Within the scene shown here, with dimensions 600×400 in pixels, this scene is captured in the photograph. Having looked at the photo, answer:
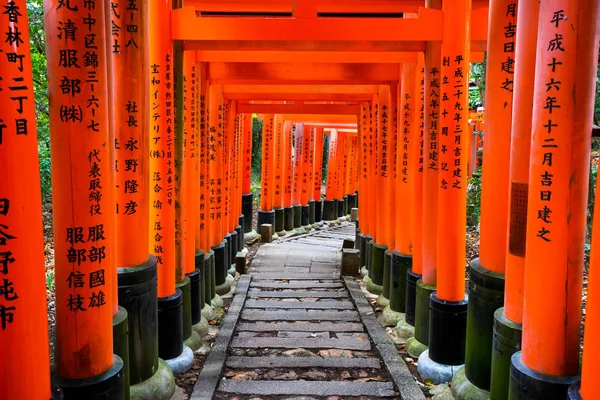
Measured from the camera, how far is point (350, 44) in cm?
489

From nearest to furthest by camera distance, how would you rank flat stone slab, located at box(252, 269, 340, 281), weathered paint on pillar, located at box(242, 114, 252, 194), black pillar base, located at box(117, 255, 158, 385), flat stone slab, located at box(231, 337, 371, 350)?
black pillar base, located at box(117, 255, 158, 385) < flat stone slab, located at box(231, 337, 371, 350) < flat stone slab, located at box(252, 269, 340, 281) < weathered paint on pillar, located at box(242, 114, 252, 194)

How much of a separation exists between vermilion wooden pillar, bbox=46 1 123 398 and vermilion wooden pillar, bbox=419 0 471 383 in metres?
2.89

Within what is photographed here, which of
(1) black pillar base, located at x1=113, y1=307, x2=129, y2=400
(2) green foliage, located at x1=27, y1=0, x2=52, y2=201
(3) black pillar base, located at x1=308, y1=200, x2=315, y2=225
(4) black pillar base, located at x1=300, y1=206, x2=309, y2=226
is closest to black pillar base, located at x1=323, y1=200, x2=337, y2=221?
(3) black pillar base, located at x1=308, y1=200, x2=315, y2=225

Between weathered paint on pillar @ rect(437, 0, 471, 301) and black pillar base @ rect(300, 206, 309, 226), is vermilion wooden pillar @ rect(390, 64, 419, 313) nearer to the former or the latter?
weathered paint on pillar @ rect(437, 0, 471, 301)

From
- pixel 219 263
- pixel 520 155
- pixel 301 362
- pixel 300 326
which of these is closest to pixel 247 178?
pixel 219 263

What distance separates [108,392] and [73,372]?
22cm

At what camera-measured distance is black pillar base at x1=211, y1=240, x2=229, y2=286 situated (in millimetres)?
8141

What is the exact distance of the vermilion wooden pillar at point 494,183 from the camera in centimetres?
385

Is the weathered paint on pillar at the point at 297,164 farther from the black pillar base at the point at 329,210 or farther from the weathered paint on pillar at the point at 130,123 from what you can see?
the weathered paint on pillar at the point at 130,123

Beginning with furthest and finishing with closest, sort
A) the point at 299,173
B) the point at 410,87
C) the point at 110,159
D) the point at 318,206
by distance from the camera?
1. the point at 318,206
2. the point at 299,173
3. the point at 410,87
4. the point at 110,159

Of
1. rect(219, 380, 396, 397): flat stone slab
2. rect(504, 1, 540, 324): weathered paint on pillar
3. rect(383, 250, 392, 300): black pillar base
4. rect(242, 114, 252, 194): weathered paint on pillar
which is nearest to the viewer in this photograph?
rect(504, 1, 540, 324): weathered paint on pillar

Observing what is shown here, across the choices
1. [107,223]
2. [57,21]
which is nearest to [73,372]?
[107,223]

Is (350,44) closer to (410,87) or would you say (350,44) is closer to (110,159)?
(410,87)

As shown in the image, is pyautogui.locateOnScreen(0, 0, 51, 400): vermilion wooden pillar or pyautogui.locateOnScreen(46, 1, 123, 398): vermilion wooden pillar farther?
pyautogui.locateOnScreen(46, 1, 123, 398): vermilion wooden pillar
